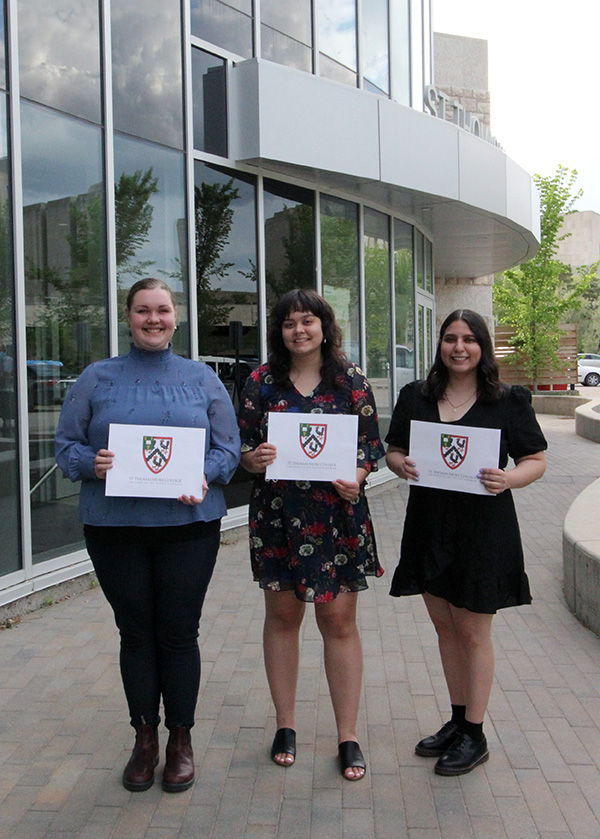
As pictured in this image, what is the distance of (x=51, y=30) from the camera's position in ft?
19.8

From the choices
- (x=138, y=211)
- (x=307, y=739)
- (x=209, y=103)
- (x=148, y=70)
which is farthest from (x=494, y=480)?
(x=209, y=103)

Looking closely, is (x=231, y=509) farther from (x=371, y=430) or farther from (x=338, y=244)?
(x=371, y=430)

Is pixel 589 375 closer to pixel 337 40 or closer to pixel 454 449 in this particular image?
pixel 337 40

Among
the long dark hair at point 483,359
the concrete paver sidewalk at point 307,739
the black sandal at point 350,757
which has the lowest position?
the concrete paver sidewalk at point 307,739

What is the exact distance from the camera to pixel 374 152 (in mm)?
8922

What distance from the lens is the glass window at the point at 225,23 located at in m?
7.65

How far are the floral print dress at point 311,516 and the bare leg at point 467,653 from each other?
359 millimetres

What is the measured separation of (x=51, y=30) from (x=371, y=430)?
4446 millimetres

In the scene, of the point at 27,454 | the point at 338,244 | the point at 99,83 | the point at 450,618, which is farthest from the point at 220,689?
the point at 338,244

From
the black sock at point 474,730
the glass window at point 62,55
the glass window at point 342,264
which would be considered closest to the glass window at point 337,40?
the glass window at point 342,264

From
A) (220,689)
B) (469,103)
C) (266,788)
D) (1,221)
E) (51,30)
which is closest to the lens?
(266,788)

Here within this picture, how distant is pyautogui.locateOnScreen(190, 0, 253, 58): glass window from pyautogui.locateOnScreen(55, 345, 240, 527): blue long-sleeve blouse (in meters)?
5.50

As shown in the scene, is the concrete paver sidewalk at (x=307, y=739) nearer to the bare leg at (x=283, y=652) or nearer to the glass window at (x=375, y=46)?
the bare leg at (x=283, y=652)

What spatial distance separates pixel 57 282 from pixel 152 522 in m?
3.56
